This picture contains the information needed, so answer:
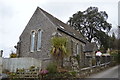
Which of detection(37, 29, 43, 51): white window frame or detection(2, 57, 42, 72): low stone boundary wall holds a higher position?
detection(37, 29, 43, 51): white window frame

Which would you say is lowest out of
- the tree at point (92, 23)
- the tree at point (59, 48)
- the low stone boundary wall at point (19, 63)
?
the low stone boundary wall at point (19, 63)

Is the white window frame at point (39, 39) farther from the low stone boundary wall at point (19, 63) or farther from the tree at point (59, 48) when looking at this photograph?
the tree at point (59, 48)

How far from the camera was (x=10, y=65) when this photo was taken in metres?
24.9

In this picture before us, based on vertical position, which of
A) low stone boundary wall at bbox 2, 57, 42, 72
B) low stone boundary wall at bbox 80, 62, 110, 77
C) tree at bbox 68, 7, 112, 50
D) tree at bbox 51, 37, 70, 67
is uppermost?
tree at bbox 68, 7, 112, 50

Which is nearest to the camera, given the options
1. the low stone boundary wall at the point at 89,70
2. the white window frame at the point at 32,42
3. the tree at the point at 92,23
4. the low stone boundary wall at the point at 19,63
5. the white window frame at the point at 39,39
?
the low stone boundary wall at the point at 89,70

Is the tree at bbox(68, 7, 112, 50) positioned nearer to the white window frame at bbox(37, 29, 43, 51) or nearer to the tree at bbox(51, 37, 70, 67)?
the white window frame at bbox(37, 29, 43, 51)

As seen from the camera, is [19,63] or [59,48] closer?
[59,48]

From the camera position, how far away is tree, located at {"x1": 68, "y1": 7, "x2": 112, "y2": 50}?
56.4 meters

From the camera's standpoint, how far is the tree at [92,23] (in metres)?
56.4

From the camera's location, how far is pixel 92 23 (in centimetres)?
5684

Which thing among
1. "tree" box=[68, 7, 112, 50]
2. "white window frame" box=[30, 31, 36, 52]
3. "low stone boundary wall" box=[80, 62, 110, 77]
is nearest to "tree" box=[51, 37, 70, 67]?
"low stone boundary wall" box=[80, 62, 110, 77]

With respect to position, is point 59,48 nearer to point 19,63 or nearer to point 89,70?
point 89,70

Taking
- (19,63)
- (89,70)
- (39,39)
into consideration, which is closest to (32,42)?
(39,39)

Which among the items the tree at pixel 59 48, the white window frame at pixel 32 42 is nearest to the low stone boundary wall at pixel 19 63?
the tree at pixel 59 48
